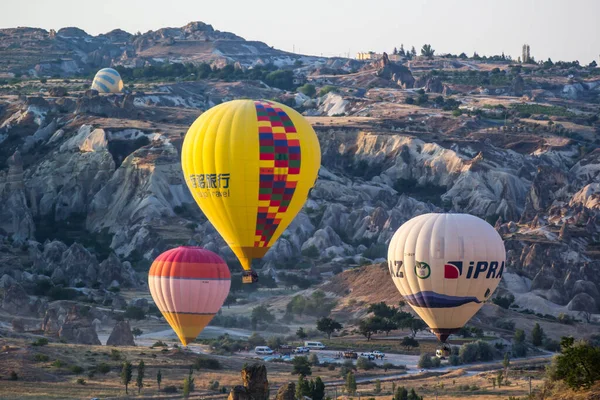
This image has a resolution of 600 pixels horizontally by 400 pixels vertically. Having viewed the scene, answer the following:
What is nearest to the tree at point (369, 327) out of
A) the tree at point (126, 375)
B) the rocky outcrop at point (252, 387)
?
the tree at point (126, 375)

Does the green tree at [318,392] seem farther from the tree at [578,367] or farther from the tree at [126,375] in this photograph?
the tree at [578,367]

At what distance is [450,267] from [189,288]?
46.6ft

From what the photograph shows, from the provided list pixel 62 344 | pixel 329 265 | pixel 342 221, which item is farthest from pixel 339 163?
pixel 62 344

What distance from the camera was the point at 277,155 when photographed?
72000 mm

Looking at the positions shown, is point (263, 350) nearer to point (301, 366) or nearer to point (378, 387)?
point (301, 366)

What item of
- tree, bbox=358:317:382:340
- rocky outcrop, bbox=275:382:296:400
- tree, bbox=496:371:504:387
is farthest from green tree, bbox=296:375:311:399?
tree, bbox=358:317:382:340

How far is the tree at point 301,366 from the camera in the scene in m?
78.7

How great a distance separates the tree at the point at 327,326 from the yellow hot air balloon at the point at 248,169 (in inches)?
1041

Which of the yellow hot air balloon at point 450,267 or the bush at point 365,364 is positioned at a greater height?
the yellow hot air balloon at point 450,267

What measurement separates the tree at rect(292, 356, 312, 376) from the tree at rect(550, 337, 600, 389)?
30.3 m

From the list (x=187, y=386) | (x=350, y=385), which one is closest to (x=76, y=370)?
(x=187, y=386)

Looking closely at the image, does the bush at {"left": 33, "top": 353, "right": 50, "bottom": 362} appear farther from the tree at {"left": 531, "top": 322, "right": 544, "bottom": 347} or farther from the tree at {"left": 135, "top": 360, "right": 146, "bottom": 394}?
the tree at {"left": 531, "top": 322, "right": 544, "bottom": 347}

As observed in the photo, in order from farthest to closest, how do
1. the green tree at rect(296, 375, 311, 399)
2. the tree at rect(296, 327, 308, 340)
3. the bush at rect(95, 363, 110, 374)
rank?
the tree at rect(296, 327, 308, 340), the bush at rect(95, 363, 110, 374), the green tree at rect(296, 375, 311, 399)

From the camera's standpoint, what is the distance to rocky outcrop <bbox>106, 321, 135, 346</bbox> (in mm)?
90188
